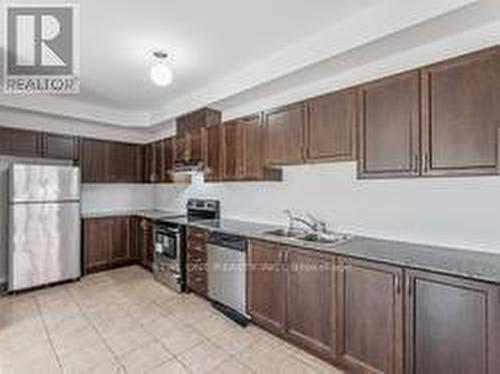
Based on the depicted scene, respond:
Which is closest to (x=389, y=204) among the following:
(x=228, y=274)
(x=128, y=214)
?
(x=228, y=274)

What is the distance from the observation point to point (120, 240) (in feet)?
16.6

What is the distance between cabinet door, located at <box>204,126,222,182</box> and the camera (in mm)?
3904

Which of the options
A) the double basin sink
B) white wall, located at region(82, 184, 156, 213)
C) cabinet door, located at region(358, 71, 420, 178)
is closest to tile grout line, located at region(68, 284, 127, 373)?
the double basin sink

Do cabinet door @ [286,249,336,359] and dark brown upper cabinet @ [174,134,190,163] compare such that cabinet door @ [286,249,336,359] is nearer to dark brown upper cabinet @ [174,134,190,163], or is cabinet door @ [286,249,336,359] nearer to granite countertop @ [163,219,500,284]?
granite countertop @ [163,219,500,284]

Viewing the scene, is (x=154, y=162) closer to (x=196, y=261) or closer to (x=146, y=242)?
(x=146, y=242)

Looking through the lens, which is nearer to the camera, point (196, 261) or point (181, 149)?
point (196, 261)

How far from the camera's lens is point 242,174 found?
11.7ft

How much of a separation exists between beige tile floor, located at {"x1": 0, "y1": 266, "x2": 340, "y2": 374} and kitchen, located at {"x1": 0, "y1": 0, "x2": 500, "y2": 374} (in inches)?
0.8

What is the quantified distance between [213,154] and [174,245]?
1.28 metres

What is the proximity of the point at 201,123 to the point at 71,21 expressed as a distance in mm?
1901

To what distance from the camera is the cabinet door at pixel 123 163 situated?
205 inches

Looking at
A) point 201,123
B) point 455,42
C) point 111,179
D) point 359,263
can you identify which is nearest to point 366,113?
point 455,42

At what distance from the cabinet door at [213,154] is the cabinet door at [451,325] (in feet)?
8.50

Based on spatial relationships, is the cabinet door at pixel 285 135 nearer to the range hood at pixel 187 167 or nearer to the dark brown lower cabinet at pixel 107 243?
the range hood at pixel 187 167
